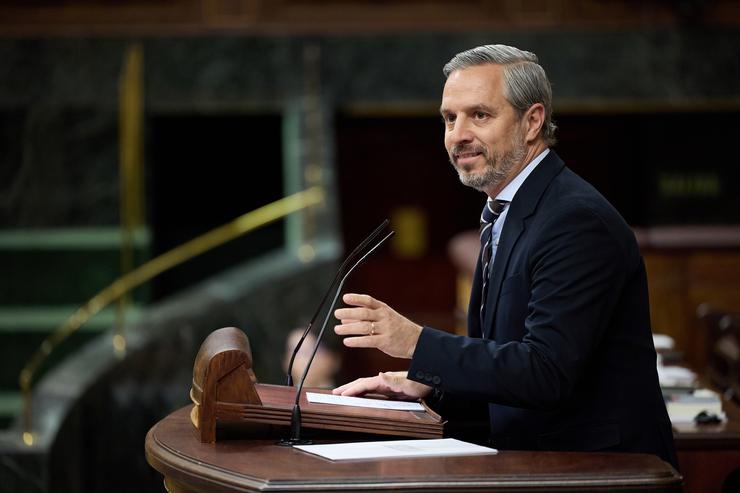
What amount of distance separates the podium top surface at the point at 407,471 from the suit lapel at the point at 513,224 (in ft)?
1.28

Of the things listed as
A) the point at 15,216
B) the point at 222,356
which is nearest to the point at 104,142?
the point at 15,216

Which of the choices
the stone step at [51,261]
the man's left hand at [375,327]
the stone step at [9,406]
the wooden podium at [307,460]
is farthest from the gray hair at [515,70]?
the stone step at [9,406]

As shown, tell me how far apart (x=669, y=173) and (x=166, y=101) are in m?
3.81

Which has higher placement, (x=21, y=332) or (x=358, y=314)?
(x=358, y=314)

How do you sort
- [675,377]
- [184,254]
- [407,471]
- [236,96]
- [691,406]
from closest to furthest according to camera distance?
[407,471] → [691,406] → [675,377] → [184,254] → [236,96]

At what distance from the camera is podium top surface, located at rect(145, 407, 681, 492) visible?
2.04 metres

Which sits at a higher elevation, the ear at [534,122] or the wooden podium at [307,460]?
the ear at [534,122]

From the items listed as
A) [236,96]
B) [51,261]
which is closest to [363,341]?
[236,96]

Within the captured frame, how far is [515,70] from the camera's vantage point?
2613 millimetres

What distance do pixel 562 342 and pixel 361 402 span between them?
0.46 metres

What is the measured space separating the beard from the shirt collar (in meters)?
0.02

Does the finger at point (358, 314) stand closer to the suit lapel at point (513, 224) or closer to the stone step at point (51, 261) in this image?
the suit lapel at point (513, 224)

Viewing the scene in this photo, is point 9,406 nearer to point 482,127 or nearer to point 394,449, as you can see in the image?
point 482,127

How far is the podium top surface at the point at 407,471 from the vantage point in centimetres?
204
